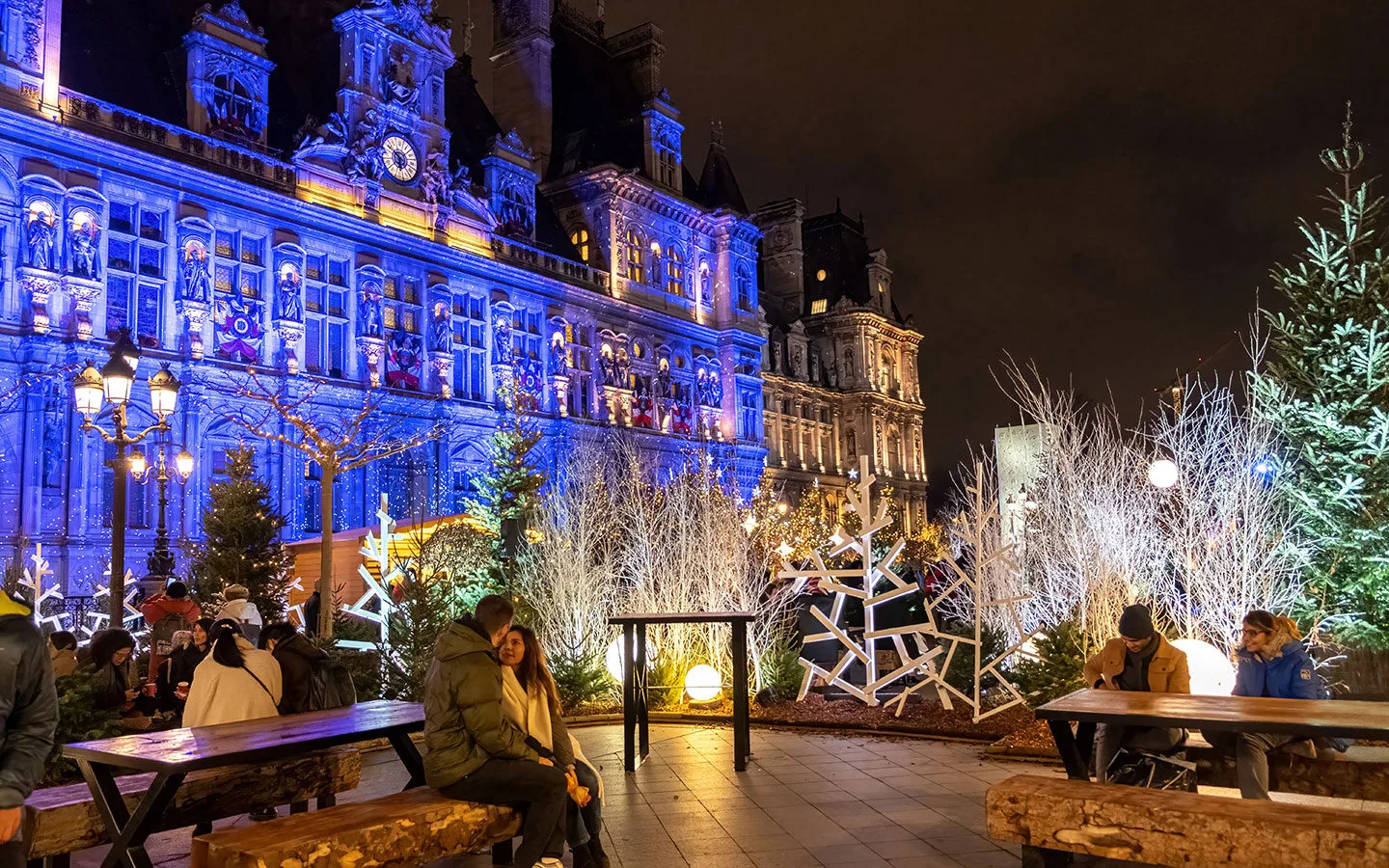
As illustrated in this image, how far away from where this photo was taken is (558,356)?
117ft

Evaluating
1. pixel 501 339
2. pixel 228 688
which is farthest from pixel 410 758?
pixel 501 339

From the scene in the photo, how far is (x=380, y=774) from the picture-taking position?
30.7ft

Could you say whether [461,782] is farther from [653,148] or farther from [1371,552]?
[653,148]

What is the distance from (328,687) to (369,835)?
3279mm

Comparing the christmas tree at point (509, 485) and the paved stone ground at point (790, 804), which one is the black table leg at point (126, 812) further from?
the christmas tree at point (509, 485)

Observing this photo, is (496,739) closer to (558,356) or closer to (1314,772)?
(1314,772)

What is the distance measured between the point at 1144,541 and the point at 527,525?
1026 cm

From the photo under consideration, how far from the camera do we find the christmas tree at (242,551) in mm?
17938

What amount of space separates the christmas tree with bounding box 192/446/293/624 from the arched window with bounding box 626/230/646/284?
2235cm

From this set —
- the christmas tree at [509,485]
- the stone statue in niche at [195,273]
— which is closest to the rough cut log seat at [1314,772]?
the christmas tree at [509,485]

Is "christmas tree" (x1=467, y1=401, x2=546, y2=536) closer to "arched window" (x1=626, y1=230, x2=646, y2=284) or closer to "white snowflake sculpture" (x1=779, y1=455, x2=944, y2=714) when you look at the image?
"white snowflake sculpture" (x1=779, y1=455, x2=944, y2=714)

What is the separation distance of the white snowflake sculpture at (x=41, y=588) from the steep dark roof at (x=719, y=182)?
31995 millimetres

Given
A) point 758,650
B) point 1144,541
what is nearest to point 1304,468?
point 1144,541

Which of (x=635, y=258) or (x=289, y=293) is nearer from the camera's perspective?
(x=289, y=293)
